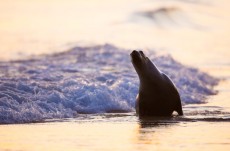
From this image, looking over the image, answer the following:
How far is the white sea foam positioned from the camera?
58.1ft

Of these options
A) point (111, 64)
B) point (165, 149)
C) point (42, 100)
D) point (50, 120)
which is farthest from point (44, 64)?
point (165, 149)

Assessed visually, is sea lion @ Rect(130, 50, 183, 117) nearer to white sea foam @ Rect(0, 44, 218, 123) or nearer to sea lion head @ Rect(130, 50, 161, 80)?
sea lion head @ Rect(130, 50, 161, 80)

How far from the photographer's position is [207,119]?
16.1 meters

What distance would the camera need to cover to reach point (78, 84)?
21.8m

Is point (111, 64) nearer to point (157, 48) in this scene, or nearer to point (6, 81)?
point (157, 48)

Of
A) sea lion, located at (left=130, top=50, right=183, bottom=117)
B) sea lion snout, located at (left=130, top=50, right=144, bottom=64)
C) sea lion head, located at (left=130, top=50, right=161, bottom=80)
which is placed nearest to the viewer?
sea lion snout, located at (left=130, top=50, right=144, bottom=64)

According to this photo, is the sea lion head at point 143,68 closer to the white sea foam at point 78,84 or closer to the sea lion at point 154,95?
the sea lion at point 154,95

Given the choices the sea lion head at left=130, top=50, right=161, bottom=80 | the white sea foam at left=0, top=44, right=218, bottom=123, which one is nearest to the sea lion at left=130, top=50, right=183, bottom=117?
the sea lion head at left=130, top=50, right=161, bottom=80

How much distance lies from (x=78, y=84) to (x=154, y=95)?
443cm

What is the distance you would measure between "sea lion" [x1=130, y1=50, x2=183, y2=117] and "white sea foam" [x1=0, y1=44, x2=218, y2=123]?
1.64 m

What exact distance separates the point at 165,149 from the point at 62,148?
1582 millimetres

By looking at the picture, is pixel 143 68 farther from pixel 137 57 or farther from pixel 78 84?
pixel 78 84

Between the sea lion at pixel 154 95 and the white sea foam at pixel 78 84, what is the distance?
5.39 feet

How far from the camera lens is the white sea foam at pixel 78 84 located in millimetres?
17703
